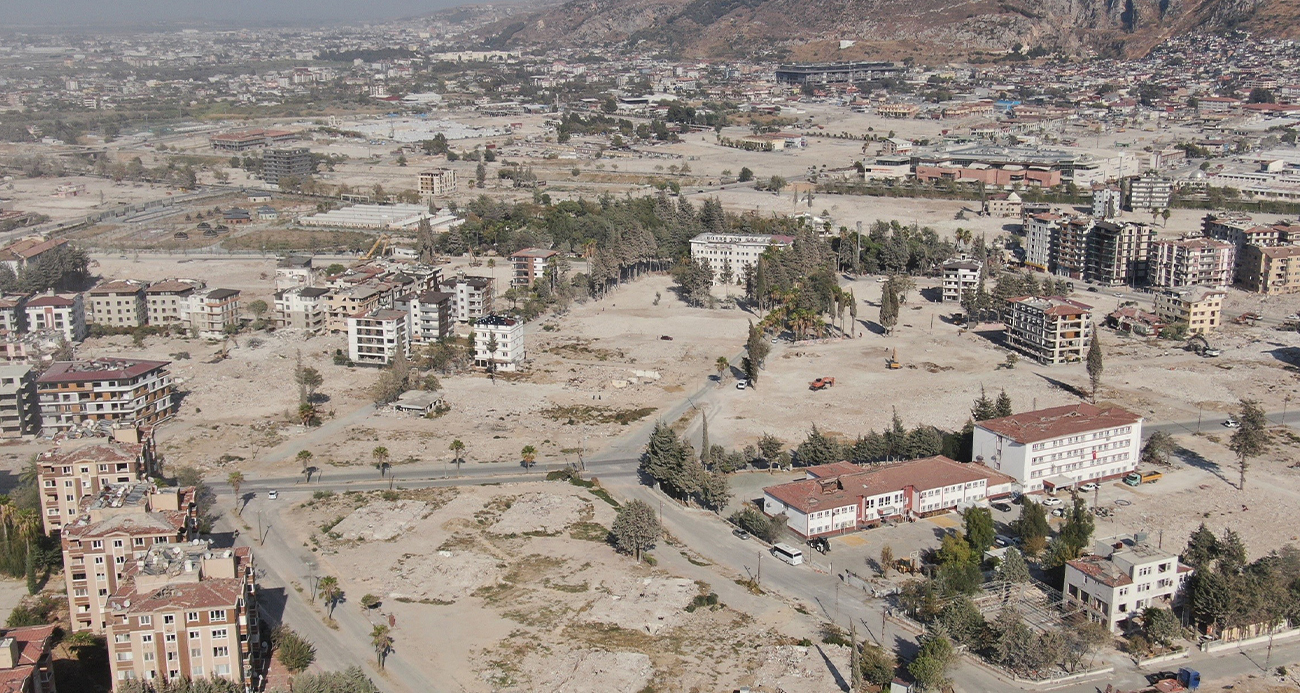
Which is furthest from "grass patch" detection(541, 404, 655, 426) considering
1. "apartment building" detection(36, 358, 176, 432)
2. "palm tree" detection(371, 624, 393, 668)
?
"palm tree" detection(371, 624, 393, 668)

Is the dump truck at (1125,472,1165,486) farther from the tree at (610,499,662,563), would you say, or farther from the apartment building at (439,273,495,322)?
the apartment building at (439,273,495,322)

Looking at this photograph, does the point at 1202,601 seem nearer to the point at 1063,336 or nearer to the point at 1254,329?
the point at 1063,336

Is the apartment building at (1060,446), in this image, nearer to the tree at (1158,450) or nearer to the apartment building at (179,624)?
the tree at (1158,450)

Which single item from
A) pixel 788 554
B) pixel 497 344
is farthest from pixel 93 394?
pixel 788 554

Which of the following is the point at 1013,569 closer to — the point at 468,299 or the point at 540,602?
the point at 540,602

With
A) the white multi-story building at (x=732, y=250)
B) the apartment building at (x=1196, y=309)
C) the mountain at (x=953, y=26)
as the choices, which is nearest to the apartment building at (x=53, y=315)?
the white multi-story building at (x=732, y=250)
